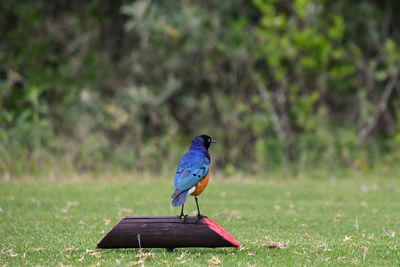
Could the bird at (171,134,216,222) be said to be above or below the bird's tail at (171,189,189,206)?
above

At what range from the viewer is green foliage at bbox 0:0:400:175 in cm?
1414

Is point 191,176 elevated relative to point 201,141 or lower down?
lower down

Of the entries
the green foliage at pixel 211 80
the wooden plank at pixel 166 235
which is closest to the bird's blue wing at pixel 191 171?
the wooden plank at pixel 166 235

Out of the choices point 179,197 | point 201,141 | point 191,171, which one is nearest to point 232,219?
point 201,141

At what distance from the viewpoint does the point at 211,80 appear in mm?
15727

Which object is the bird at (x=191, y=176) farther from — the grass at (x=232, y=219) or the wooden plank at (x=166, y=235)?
the grass at (x=232, y=219)

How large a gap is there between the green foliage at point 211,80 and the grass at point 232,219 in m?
1.96

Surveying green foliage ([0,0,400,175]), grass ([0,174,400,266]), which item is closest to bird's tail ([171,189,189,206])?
grass ([0,174,400,266])

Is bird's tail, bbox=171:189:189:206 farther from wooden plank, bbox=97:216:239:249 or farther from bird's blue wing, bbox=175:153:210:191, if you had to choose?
wooden plank, bbox=97:216:239:249

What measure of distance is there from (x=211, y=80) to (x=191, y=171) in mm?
10561

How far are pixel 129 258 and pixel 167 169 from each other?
8162 millimetres

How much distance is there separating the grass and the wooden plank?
112 millimetres

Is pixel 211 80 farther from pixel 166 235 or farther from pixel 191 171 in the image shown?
pixel 166 235

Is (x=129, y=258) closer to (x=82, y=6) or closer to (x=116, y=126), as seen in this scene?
(x=116, y=126)
